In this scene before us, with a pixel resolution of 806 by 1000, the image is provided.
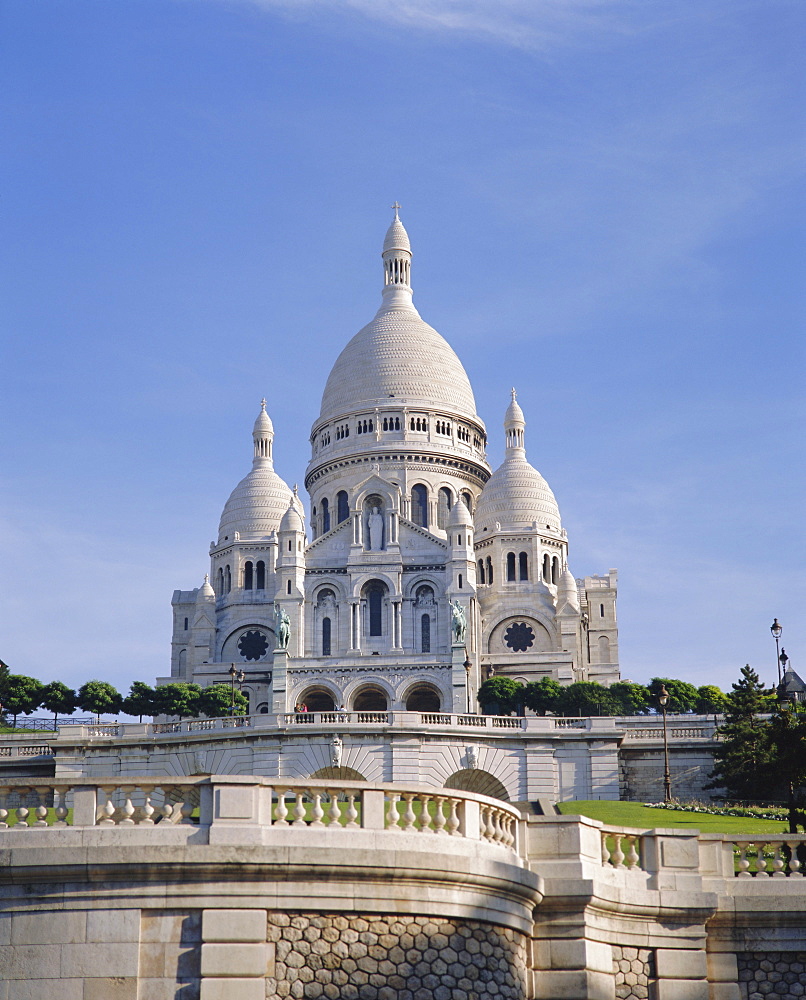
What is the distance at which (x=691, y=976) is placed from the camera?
63.0ft

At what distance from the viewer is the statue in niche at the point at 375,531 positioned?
107 m

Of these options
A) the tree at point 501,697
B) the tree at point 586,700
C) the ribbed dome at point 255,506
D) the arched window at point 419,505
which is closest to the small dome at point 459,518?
the arched window at point 419,505

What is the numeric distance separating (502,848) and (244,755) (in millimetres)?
35835

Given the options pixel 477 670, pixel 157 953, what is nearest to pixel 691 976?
pixel 157 953

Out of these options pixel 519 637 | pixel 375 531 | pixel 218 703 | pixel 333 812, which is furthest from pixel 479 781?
pixel 519 637

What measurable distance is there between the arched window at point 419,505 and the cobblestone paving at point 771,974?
93.1 meters

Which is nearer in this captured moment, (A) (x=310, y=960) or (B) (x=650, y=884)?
(A) (x=310, y=960)

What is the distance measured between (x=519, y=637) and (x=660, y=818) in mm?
63911

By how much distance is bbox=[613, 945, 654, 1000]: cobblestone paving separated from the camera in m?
19.1

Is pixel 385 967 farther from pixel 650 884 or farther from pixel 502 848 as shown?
pixel 650 884

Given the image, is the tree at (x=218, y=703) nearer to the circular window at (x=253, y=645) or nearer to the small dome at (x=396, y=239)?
the circular window at (x=253, y=645)

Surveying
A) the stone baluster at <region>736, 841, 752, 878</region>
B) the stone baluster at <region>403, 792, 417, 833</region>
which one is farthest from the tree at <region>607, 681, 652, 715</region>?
the stone baluster at <region>403, 792, 417, 833</region>

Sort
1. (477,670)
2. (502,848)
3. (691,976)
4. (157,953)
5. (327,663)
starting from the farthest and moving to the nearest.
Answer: (477,670) < (327,663) < (691,976) < (502,848) < (157,953)

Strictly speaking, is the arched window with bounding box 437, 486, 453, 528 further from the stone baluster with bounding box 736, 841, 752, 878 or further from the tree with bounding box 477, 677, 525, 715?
the stone baluster with bounding box 736, 841, 752, 878
